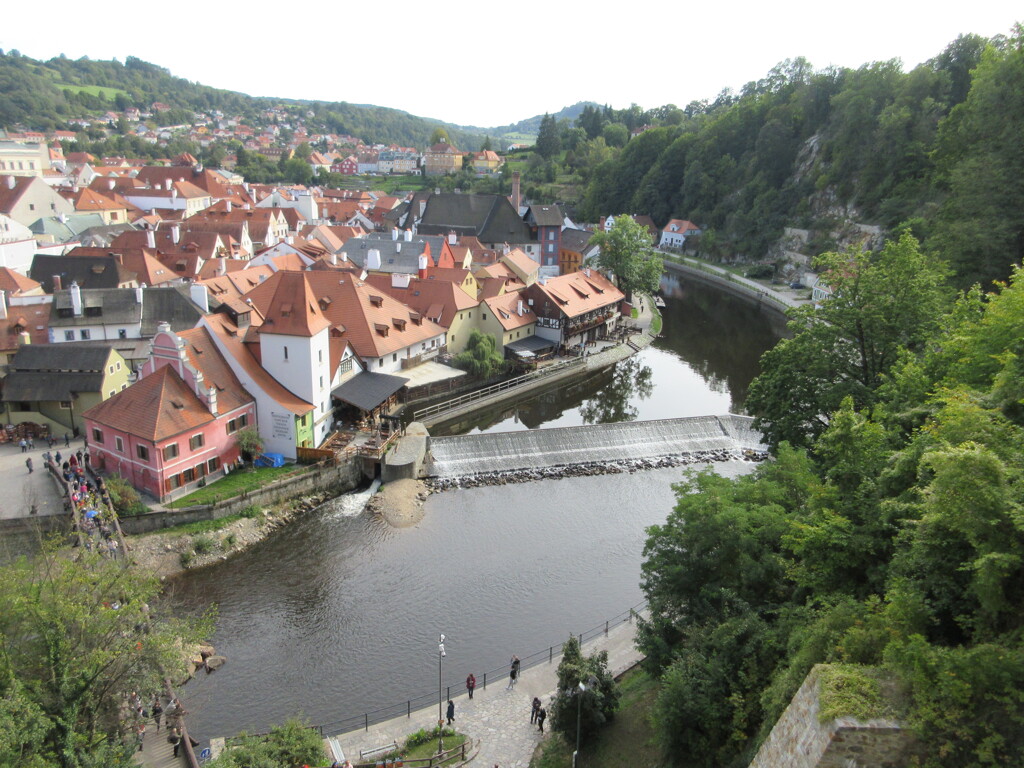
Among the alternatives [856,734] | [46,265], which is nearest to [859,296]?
[856,734]

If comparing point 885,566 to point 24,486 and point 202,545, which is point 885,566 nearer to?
point 202,545

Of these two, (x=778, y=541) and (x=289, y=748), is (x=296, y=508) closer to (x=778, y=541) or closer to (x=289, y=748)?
(x=289, y=748)

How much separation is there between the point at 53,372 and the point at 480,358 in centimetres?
2191

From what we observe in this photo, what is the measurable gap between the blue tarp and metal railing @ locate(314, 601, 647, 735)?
1405 cm

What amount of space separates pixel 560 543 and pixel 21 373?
82.8 ft

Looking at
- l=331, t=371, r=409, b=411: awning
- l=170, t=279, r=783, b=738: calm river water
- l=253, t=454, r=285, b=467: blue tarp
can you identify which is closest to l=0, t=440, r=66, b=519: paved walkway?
l=170, t=279, r=783, b=738: calm river water

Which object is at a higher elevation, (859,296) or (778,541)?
(859,296)

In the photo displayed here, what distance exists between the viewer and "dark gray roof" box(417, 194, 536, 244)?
80.8 meters

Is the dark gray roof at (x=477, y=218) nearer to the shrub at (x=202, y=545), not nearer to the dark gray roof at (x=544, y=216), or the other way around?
the dark gray roof at (x=544, y=216)

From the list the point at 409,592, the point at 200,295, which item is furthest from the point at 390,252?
the point at 409,592

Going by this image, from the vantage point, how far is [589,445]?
35156 mm

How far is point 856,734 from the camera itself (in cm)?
927

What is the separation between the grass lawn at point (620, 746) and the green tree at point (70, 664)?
28.7ft

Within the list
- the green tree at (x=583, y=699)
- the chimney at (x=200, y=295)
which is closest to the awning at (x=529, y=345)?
the chimney at (x=200, y=295)
